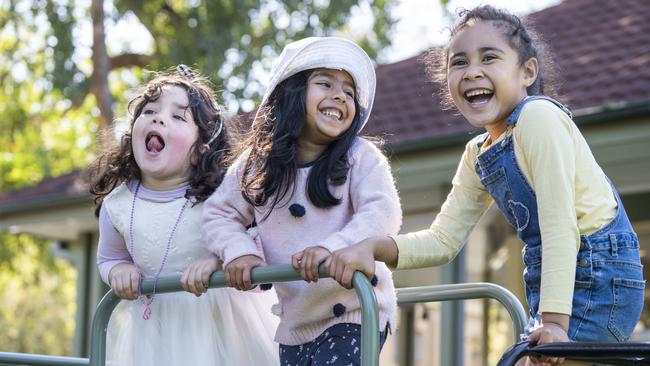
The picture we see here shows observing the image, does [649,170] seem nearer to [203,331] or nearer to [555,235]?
[203,331]

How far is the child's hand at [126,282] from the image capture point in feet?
10.8

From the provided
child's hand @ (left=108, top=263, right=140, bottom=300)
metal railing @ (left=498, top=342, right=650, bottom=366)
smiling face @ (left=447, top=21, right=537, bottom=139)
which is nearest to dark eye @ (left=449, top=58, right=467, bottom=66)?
smiling face @ (left=447, top=21, right=537, bottom=139)

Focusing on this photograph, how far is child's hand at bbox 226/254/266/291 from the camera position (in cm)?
286

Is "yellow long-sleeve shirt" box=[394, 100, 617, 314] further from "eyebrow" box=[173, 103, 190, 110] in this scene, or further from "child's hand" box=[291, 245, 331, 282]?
"eyebrow" box=[173, 103, 190, 110]

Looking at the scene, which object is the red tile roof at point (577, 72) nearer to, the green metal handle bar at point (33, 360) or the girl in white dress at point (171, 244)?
the girl in white dress at point (171, 244)

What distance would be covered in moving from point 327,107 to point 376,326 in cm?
85

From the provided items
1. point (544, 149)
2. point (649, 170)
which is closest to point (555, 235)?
point (544, 149)

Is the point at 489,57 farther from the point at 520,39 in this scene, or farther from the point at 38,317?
the point at 38,317

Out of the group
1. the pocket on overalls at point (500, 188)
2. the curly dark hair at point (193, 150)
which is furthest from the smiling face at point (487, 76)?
the curly dark hair at point (193, 150)

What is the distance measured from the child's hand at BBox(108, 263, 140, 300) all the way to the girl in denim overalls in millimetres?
864

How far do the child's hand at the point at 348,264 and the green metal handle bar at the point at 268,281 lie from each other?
2 centimetres

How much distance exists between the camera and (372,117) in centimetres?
784

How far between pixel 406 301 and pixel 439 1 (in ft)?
38.6

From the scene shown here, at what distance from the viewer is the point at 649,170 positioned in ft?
22.6
